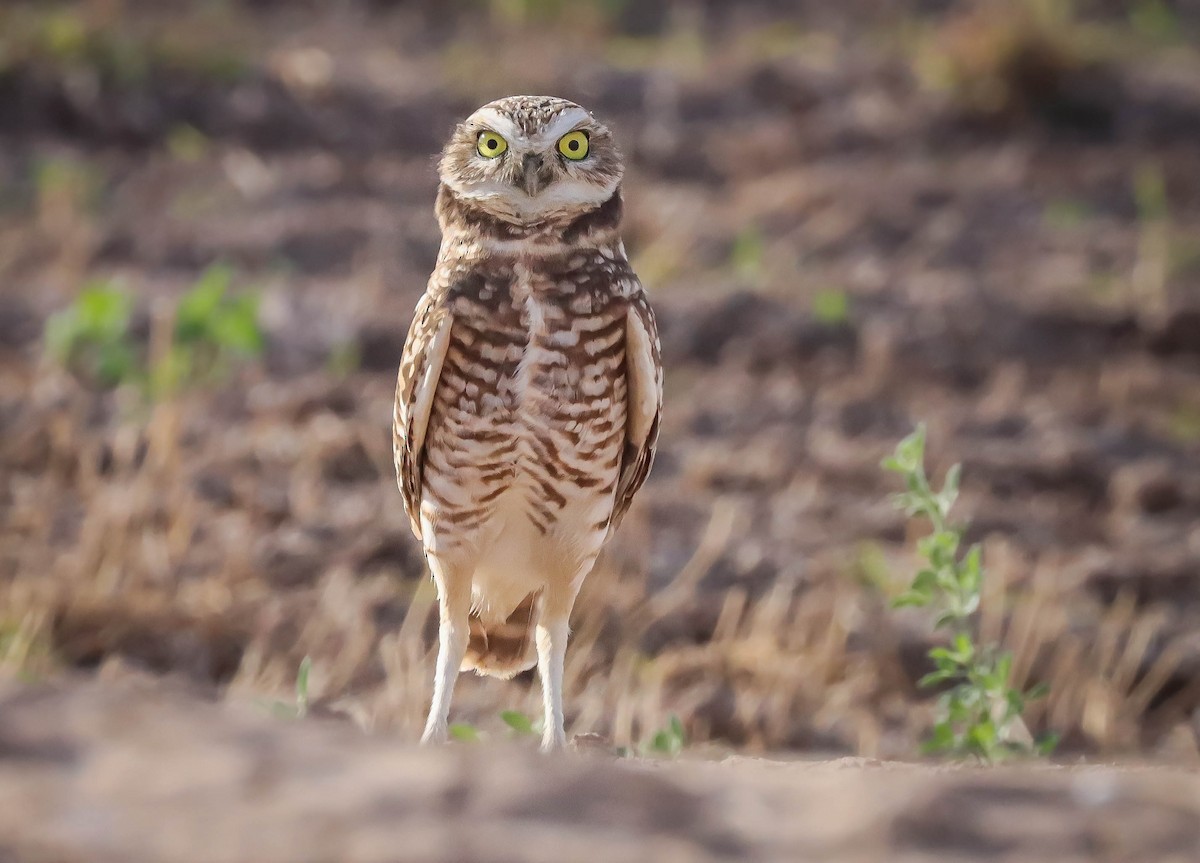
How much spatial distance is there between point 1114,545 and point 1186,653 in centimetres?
102

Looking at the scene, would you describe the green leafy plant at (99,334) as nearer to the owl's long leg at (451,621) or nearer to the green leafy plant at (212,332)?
the green leafy plant at (212,332)

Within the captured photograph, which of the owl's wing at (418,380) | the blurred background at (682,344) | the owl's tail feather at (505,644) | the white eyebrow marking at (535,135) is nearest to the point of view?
the white eyebrow marking at (535,135)

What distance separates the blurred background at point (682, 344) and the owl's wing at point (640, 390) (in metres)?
0.83

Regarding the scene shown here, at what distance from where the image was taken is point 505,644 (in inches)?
163

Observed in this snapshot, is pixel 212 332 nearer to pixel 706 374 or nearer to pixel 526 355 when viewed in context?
pixel 706 374

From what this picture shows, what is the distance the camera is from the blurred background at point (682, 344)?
5.21 metres

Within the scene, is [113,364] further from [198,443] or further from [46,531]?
[46,531]

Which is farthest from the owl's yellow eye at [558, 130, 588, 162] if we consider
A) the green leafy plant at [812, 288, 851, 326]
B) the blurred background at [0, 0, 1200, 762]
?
the green leafy plant at [812, 288, 851, 326]

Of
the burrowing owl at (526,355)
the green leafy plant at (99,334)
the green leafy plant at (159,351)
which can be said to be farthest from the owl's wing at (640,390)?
the green leafy plant at (99,334)

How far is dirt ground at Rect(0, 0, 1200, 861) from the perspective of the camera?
495 centimetres

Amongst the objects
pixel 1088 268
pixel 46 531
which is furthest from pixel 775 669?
pixel 1088 268

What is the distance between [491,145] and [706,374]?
15.0 ft

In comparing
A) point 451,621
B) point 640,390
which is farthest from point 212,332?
point 640,390

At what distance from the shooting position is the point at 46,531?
19.3 ft
